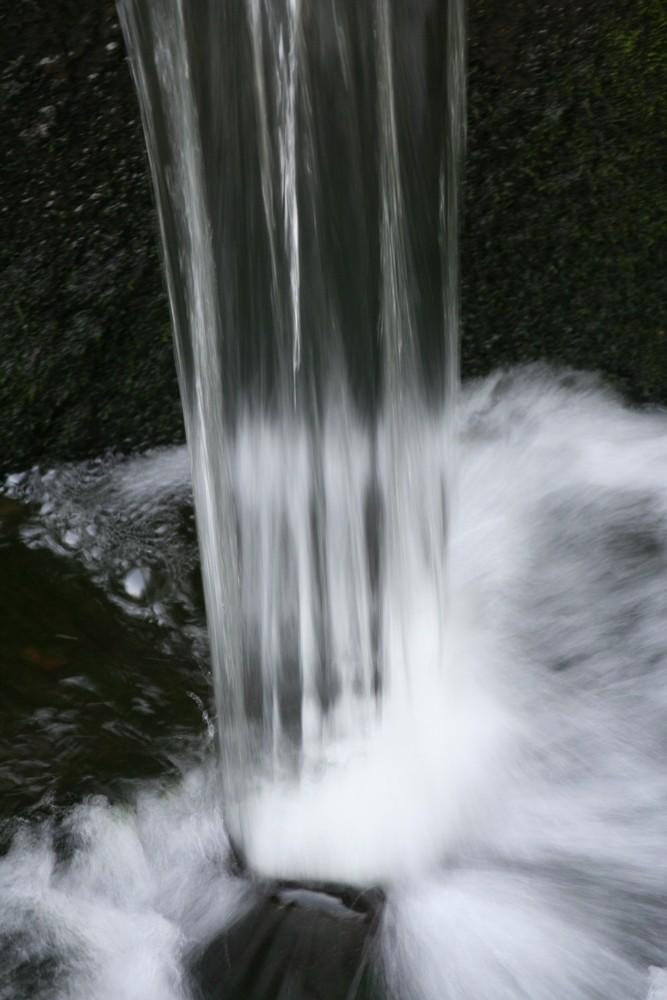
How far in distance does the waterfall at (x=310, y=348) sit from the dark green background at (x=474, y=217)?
25.1 inches

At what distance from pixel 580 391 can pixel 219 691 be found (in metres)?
1.31

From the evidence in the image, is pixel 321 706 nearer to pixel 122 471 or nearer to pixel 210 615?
pixel 210 615

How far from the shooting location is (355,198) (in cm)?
157

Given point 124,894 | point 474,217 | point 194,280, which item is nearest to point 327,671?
point 124,894

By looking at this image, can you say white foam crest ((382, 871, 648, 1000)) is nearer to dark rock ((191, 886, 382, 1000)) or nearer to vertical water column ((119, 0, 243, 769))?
dark rock ((191, 886, 382, 1000))

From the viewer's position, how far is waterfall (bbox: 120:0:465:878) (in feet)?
4.93

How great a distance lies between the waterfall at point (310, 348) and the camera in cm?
150

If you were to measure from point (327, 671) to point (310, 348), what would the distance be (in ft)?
1.60

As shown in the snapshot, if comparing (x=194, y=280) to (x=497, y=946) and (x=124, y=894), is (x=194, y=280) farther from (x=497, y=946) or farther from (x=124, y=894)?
(x=497, y=946)

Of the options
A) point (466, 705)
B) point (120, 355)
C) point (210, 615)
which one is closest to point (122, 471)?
point (120, 355)

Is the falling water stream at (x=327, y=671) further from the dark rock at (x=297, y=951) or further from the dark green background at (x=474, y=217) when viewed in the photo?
the dark green background at (x=474, y=217)

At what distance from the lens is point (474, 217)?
2.54 metres

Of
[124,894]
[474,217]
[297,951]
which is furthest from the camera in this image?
[474,217]

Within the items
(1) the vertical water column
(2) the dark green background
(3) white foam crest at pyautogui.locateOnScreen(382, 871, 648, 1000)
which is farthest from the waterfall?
(2) the dark green background
